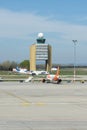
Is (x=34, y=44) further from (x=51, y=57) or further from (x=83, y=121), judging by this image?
(x=83, y=121)

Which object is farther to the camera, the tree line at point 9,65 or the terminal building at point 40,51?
the tree line at point 9,65

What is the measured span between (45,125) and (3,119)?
2.46m

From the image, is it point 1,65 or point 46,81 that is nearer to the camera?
point 46,81

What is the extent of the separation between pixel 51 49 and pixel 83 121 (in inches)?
3889

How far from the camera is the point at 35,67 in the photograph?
11931 cm

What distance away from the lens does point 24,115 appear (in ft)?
62.0

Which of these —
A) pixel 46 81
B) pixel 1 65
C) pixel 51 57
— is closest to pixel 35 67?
pixel 51 57

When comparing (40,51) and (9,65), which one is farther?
(9,65)

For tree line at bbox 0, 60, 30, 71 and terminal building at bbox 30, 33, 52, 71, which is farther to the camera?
tree line at bbox 0, 60, 30, 71

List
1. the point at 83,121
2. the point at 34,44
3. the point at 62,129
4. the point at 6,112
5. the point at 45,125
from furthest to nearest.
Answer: the point at 34,44 < the point at 6,112 < the point at 83,121 < the point at 45,125 < the point at 62,129

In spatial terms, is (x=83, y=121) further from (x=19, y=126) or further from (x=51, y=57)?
(x=51, y=57)

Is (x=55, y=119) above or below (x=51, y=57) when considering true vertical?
below

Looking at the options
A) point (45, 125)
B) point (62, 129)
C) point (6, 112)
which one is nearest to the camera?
point (62, 129)

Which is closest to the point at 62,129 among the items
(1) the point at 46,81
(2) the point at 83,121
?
(2) the point at 83,121
